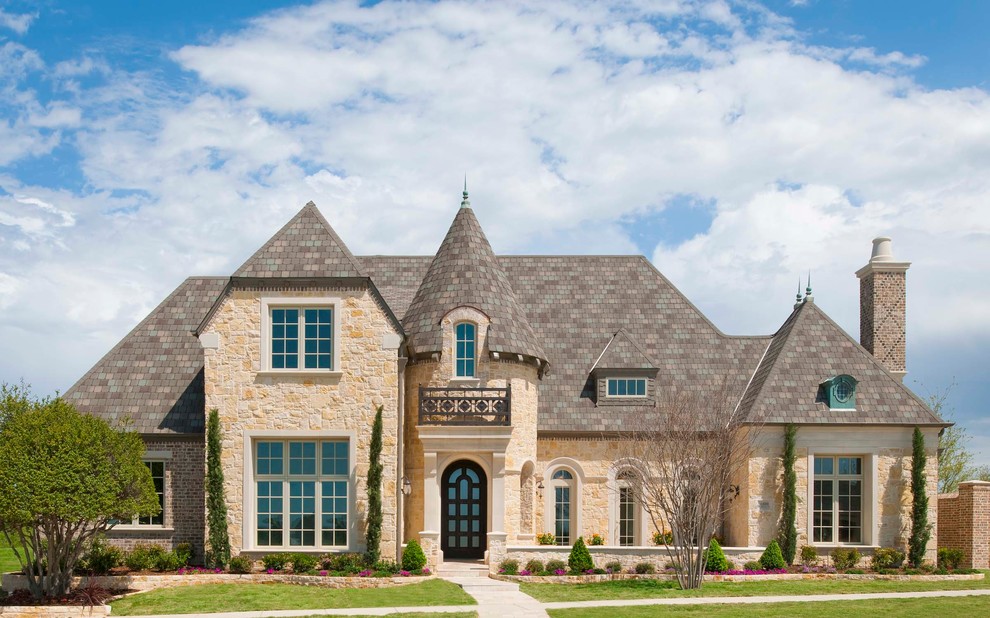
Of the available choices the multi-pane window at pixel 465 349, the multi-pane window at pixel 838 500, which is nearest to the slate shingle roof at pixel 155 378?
the multi-pane window at pixel 465 349

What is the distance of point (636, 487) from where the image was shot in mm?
28094

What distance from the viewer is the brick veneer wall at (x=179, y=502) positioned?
27.0 meters

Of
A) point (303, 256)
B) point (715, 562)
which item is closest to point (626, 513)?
point (715, 562)

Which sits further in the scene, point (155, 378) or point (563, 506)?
point (563, 506)

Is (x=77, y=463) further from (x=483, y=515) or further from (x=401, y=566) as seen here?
(x=483, y=515)

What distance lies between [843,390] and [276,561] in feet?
52.9

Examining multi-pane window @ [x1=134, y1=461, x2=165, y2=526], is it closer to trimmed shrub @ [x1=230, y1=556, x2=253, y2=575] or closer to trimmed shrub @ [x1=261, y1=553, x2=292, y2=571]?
trimmed shrub @ [x1=230, y1=556, x2=253, y2=575]

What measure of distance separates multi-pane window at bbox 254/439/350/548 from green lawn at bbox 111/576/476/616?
1.84 metres

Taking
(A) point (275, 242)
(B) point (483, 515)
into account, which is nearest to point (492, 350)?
(B) point (483, 515)

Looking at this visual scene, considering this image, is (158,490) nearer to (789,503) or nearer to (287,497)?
(287,497)

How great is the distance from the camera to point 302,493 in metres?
25.9

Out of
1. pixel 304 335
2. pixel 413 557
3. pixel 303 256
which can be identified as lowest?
pixel 413 557

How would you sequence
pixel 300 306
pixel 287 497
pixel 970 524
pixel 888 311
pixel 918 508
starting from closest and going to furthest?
1. pixel 287 497
2. pixel 300 306
3. pixel 918 508
4. pixel 970 524
5. pixel 888 311

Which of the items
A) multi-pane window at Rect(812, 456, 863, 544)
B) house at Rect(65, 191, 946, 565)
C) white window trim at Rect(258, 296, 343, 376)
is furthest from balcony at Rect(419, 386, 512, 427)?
multi-pane window at Rect(812, 456, 863, 544)
